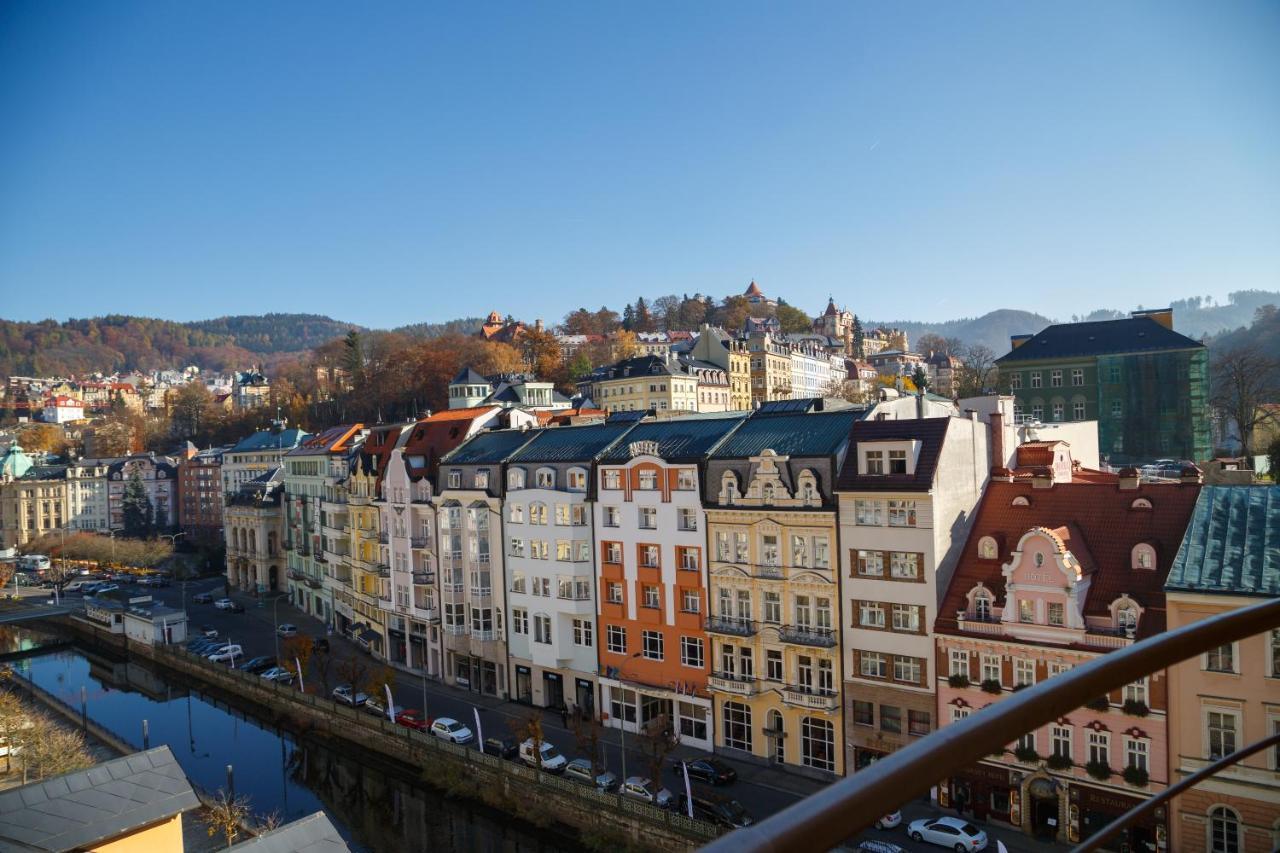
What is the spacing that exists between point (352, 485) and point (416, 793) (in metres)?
20.3

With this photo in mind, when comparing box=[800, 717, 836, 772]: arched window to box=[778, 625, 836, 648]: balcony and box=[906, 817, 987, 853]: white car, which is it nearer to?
box=[778, 625, 836, 648]: balcony

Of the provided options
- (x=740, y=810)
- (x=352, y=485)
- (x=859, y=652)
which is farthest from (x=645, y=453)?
(x=352, y=485)

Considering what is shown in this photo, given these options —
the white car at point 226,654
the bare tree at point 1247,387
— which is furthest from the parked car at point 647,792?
the bare tree at point 1247,387

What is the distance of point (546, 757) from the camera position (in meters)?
28.7

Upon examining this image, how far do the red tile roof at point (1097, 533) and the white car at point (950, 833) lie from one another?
498 cm

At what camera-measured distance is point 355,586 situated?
46.9 m

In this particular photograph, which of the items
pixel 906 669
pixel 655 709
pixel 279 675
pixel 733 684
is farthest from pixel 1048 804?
pixel 279 675

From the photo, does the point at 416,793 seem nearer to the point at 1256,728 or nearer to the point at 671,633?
the point at 671,633

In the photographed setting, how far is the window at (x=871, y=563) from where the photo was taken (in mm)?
26022

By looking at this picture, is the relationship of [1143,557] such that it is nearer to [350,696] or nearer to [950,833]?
[950,833]

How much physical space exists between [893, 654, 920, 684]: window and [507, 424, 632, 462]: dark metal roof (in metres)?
13.2

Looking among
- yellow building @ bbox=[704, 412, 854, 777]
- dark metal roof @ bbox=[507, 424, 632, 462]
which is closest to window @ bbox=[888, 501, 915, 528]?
yellow building @ bbox=[704, 412, 854, 777]

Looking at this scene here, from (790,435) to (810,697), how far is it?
8.27m

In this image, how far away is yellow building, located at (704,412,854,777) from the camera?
26984 mm
